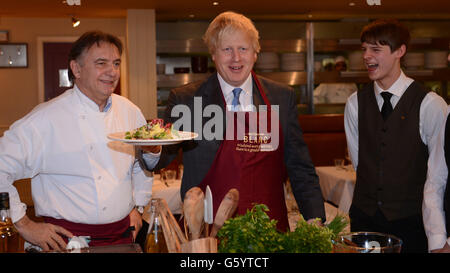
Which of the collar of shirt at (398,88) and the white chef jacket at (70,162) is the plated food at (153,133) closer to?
the white chef jacket at (70,162)

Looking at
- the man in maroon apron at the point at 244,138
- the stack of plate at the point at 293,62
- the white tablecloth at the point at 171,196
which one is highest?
the stack of plate at the point at 293,62

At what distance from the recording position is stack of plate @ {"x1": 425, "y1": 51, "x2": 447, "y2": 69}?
8.05 meters

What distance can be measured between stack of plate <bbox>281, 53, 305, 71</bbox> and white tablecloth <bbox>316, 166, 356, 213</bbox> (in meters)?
3.84

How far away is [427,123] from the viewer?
7.37 feet

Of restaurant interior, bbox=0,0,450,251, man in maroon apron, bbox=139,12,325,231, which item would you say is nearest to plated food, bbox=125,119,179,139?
man in maroon apron, bbox=139,12,325,231

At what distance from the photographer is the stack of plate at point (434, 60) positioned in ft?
26.4

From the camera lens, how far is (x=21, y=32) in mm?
9180

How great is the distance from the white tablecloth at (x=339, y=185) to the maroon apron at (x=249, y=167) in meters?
1.95

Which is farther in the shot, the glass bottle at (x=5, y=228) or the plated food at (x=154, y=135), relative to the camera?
the plated food at (x=154, y=135)

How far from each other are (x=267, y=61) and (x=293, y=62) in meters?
0.46

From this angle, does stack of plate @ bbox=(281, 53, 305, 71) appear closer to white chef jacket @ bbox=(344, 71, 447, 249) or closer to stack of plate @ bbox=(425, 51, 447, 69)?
stack of plate @ bbox=(425, 51, 447, 69)

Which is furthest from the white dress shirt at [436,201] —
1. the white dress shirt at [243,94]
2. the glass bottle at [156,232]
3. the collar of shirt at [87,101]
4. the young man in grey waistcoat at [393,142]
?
the collar of shirt at [87,101]

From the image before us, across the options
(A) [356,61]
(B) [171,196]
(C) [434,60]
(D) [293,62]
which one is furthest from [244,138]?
(C) [434,60]

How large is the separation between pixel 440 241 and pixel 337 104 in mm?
6799
